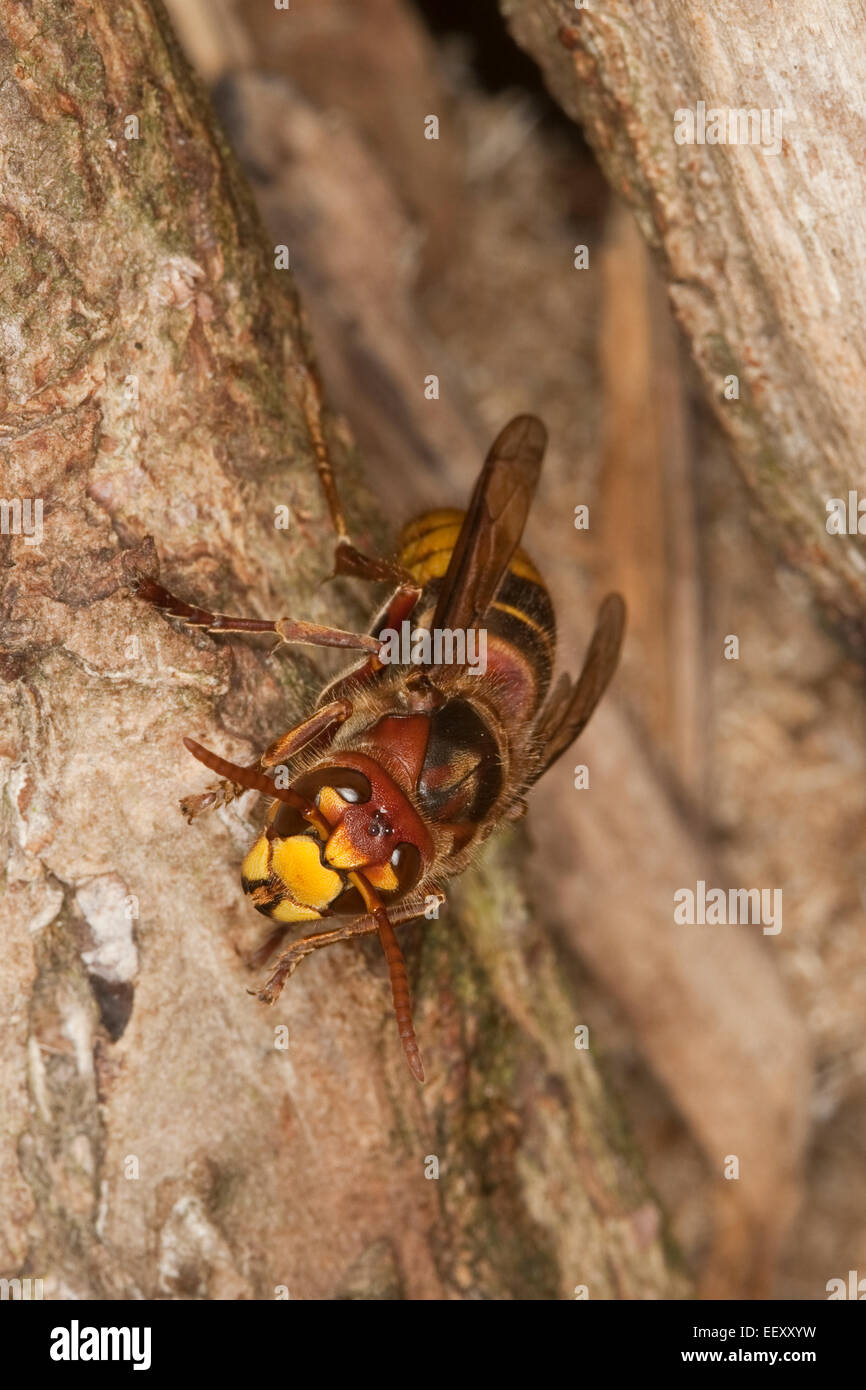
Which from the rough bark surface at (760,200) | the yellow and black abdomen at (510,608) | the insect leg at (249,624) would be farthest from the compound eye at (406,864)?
the rough bark surface at (760,200)

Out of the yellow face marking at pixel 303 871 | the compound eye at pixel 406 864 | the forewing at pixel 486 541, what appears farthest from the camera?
the forewing at pixel 486 541

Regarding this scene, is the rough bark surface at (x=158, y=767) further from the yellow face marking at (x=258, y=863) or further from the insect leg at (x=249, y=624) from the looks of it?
the yellow face marking at (x=258, y=863)

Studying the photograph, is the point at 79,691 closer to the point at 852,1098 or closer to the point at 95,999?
the point at 95,999

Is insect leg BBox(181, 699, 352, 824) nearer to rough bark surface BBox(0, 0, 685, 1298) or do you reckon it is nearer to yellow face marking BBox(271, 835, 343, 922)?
rough bark surface BBox(0, 0, 685, 1298)

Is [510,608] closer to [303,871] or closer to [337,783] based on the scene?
[337,783]

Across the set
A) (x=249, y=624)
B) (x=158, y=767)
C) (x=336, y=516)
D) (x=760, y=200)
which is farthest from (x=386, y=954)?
(x=760, y=200)
